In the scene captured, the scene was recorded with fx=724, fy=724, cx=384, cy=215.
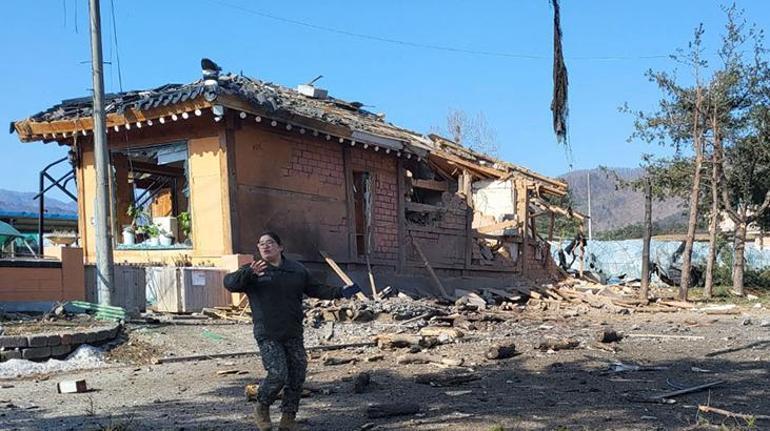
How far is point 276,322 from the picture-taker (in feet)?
18.8

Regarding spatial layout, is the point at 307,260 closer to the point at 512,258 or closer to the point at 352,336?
the point at 352,336

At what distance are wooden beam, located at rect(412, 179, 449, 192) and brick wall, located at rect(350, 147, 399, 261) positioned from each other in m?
1.23

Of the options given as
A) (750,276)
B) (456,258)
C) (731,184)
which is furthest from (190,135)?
(750,276)

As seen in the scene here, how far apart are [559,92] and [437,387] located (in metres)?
3.72

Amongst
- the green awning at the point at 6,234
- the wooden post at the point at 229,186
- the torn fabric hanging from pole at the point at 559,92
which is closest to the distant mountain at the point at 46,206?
the green awning at the point at 6,234

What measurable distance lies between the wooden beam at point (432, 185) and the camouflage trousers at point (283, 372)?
13148 millimetres

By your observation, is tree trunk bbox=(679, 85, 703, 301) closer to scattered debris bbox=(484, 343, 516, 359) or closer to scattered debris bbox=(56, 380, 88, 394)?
scattered debris bbox=(484, 343, 516, 359)

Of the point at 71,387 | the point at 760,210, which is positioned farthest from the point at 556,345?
the point at 760,210

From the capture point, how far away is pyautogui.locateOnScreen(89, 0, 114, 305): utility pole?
10805 millimetres

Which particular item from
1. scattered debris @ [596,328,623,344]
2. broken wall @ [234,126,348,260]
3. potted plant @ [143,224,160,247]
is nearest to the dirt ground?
scattered debris @ [596,328,623,344]

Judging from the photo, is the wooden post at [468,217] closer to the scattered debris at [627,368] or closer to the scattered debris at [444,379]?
the scattered debris at [627,368]

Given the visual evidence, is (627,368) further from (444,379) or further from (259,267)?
(259,267)

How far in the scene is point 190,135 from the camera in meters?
14.1

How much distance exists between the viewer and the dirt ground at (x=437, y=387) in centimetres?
601
